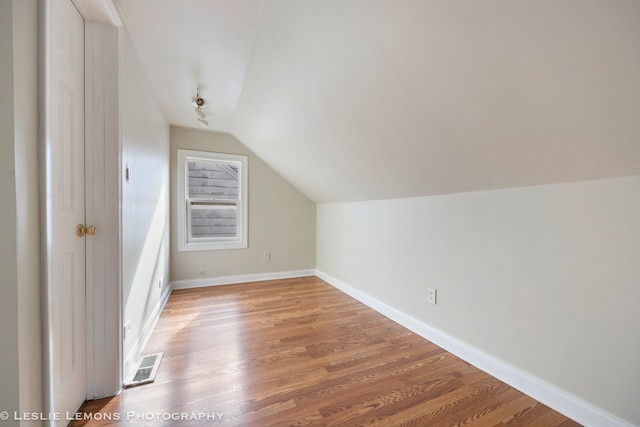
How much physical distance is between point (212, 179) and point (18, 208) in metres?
2.87

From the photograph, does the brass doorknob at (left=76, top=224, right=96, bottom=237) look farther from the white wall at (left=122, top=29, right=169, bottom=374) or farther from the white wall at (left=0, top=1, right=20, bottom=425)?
the white wall at (left=0, top=1, right=20, bottom=425)

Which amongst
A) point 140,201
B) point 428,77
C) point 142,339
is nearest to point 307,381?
point 142,339

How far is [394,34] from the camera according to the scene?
3.73ft

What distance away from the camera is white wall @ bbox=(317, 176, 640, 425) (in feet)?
3.60

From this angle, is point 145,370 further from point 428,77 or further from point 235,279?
point 428,77

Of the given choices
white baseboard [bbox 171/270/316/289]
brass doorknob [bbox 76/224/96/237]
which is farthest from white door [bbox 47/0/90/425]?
white baseboard [bbox 171/270/316/289]

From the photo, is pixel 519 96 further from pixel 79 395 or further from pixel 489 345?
pixel 79 395

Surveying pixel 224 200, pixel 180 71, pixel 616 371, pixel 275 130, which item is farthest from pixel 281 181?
pixel 616 371

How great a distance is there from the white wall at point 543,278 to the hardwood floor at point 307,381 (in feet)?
0.82

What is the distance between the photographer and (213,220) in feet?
11.8

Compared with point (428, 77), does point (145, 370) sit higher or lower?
lower

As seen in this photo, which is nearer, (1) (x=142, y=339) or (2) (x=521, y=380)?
(2) (x=521, y=380)

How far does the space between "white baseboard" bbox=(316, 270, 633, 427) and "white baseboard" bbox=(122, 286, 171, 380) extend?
2.13m

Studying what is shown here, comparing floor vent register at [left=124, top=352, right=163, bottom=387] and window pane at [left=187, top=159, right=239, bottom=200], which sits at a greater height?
window pane at [left=187, top=159, right=239, bottom=200]
